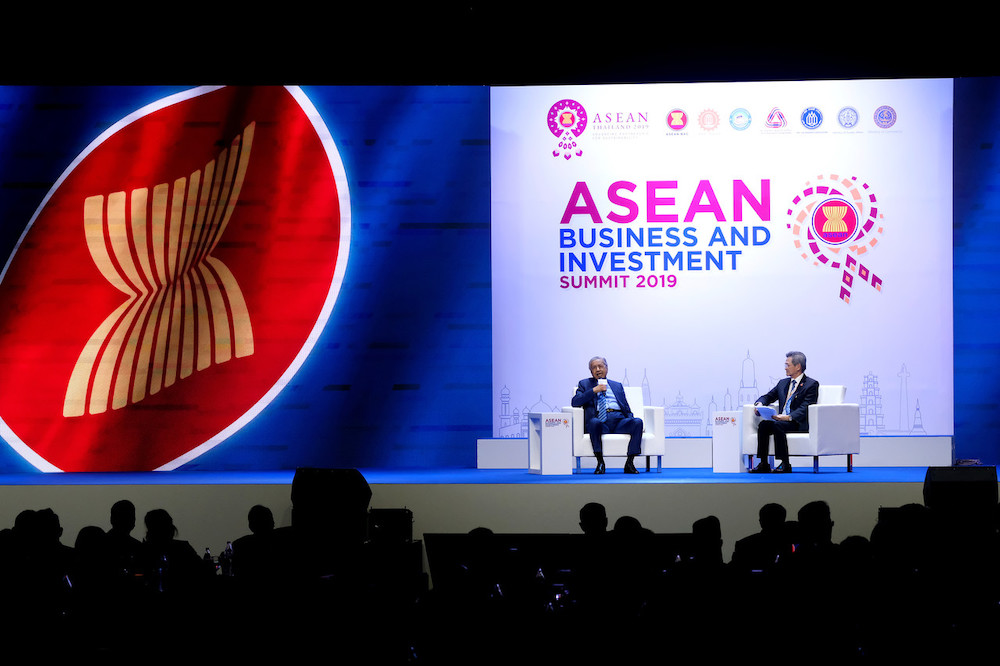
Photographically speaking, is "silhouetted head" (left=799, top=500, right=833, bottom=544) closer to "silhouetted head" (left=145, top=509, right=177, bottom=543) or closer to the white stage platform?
"silhouetted head" (left=145, top=509, right=177, bottom=543)

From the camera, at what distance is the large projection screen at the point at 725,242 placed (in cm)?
853

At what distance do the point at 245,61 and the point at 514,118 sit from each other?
244 cm

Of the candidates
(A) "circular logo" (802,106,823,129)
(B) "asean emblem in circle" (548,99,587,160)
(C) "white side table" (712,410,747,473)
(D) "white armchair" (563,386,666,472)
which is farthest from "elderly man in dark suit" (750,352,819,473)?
(B) "asean emblem in circle" (548,99,587,160)

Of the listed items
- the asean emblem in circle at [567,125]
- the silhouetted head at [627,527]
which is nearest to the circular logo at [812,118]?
the asean emblem in circle at [567,125]

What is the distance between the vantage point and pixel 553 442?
300 inches

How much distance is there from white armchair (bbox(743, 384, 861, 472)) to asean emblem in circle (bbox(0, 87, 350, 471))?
3.45m

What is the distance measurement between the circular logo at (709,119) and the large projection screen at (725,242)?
11 mm

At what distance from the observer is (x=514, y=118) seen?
8.66 meters

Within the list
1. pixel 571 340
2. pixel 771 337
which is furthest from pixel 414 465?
pixel 771 337

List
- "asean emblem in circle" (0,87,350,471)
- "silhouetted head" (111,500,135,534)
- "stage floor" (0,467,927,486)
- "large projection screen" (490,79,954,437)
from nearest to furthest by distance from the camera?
"silhouetted head" (111,500,135,534)
"stage floor" (0,467,927,486)
"large projection screen" (490,79,954,437)
"asean emblem in circle" (0,87,350,471)

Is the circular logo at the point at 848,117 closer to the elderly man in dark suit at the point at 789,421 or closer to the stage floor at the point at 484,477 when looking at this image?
the elderly man in dark suit at the point at 789,421

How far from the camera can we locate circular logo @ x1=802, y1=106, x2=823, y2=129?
28.1 feet

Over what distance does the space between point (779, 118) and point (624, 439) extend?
2.92m

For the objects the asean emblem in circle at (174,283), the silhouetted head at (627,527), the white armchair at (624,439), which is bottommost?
the white armchair at (624,439)
